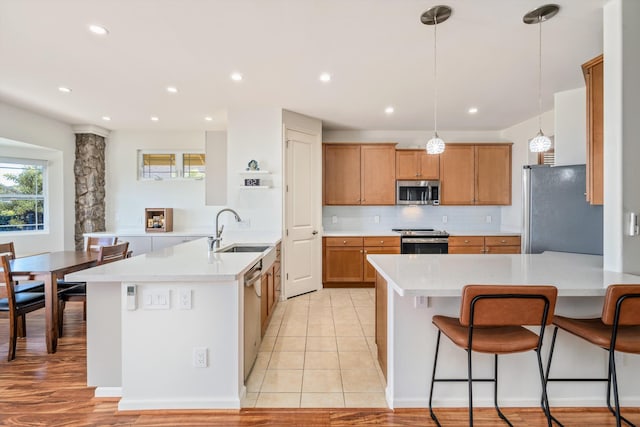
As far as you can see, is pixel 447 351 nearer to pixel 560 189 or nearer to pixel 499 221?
pixel 560 189

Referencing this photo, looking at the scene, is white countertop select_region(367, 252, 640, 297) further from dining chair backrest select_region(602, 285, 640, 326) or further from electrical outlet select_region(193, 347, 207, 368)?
electrical outlet select_region(193, 347, 207, 368)

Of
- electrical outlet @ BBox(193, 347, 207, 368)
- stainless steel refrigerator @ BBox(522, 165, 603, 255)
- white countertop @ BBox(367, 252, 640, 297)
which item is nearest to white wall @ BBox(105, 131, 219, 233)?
electrical outlet @ BBox(193, 347, 207, 368)

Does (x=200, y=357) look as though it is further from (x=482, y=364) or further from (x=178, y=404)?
(x=482, y=364)

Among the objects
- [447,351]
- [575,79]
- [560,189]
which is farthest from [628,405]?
[575,79]

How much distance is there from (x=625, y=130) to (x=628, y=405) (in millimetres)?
1762

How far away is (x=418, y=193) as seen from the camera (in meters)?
5.03

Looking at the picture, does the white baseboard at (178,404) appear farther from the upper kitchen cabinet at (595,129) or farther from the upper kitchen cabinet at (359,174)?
the upper kitchen cabinet at (359,174)

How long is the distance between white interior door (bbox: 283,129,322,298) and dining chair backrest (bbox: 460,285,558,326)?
2932mm

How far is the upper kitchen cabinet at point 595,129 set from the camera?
6.64 feet

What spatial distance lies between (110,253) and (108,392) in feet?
5.21

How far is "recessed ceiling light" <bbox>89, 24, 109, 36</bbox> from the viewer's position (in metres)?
2.22

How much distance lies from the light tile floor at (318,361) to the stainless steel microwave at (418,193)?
2046mm

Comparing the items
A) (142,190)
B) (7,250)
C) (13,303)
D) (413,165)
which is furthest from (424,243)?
(7,250)

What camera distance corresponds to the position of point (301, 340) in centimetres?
291
